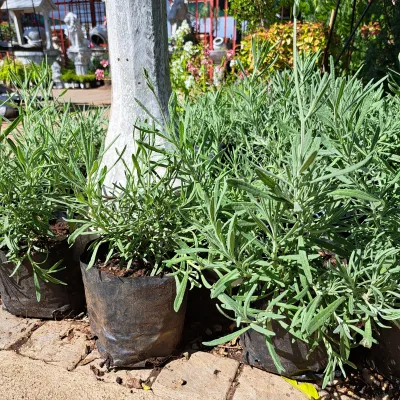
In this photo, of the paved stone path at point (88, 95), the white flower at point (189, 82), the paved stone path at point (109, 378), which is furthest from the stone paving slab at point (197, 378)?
the paved stone path at point (88, 95)

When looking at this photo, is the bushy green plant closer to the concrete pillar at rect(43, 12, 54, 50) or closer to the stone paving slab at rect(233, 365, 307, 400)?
the stone paving slab at rect(233, 365, 307, 400)

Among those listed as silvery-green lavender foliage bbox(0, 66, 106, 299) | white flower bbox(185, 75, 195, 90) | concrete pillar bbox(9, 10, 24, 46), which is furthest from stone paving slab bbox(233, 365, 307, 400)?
concrete pillar bbox(9, 10, 24, 46)

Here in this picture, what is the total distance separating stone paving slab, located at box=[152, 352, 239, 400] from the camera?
1.56m

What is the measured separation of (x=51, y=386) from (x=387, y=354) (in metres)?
1.25

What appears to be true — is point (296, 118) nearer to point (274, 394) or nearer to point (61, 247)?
point (274, 394)

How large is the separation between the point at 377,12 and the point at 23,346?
421 centimetres

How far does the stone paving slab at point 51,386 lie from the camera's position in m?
1.56

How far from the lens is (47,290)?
1.93m

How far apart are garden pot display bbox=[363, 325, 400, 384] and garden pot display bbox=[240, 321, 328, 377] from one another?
20cm

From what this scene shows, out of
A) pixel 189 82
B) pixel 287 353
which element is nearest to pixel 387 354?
pixel 287 353

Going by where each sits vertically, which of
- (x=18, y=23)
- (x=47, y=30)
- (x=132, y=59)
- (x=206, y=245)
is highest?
(x=132, y=59)

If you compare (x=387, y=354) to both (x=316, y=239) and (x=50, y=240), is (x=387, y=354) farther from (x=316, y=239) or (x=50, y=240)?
(x=50, y=240)

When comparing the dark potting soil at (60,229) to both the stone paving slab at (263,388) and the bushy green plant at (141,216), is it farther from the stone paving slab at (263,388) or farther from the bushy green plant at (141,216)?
the stone paving slab at (263,388)

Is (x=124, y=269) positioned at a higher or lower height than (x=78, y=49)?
higher
